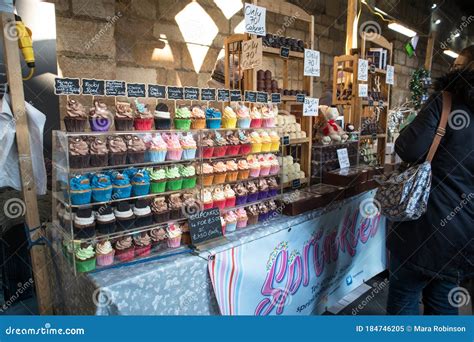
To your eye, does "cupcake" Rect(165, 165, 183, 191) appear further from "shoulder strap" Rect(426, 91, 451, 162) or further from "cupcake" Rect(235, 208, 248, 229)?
"shoulder strap" Rect(426, 91, 451, 162)

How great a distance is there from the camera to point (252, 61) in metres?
2.69

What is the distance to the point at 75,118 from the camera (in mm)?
1717

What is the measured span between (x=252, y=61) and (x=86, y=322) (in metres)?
2.09

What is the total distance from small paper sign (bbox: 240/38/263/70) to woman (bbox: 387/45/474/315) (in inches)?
47.8

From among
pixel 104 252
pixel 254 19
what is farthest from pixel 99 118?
pixel 254 19

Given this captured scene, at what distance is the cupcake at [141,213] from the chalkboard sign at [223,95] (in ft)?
2.91

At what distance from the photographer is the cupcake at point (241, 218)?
2.44 m

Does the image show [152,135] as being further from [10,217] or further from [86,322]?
→ [10,217]

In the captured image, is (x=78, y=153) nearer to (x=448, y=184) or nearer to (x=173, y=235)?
(x=173, y=235)

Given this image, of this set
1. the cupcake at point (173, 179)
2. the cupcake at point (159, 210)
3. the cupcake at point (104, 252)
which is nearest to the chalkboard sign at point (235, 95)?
the cupcake at point (173, 179)

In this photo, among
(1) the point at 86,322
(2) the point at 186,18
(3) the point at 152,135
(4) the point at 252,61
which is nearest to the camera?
(1) the point at 86,322

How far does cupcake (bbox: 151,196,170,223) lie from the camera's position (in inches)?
79.0

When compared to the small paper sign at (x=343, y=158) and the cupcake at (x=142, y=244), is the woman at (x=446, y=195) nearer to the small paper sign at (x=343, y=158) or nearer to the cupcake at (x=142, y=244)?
the cupcake at (x=142, y=244)

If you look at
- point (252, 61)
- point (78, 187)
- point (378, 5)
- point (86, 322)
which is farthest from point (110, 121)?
point (378, 5)
